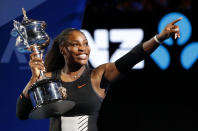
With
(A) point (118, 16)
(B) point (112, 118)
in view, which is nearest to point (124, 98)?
(B) point (112, 118)

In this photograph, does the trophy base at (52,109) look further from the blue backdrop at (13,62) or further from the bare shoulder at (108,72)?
the blue backdrop at (13,62)

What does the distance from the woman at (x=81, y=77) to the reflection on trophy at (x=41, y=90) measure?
59 millimetres

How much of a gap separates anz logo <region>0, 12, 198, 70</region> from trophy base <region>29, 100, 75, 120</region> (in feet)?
6.45

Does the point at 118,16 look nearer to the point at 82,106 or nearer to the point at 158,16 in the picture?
the point at 158,16

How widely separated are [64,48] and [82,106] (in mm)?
397

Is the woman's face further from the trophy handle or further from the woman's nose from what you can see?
the trophy handle

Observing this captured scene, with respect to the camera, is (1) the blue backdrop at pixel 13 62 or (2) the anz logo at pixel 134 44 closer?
(1) the blue backdrop at pixel 13 62

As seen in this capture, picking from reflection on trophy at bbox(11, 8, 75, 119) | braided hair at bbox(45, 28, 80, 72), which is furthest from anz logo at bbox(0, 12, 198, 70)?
reflection on trophy at bbox(11, 8, 75, 119)

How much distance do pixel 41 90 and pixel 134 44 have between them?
87.0 inches

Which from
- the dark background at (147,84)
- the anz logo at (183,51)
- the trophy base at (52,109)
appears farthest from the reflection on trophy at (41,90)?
the anz logo at (183,51)

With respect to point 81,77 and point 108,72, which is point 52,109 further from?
point 108,72

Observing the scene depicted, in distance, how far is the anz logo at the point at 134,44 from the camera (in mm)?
4430

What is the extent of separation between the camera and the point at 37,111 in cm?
242

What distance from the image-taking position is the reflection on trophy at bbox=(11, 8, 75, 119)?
240cm
